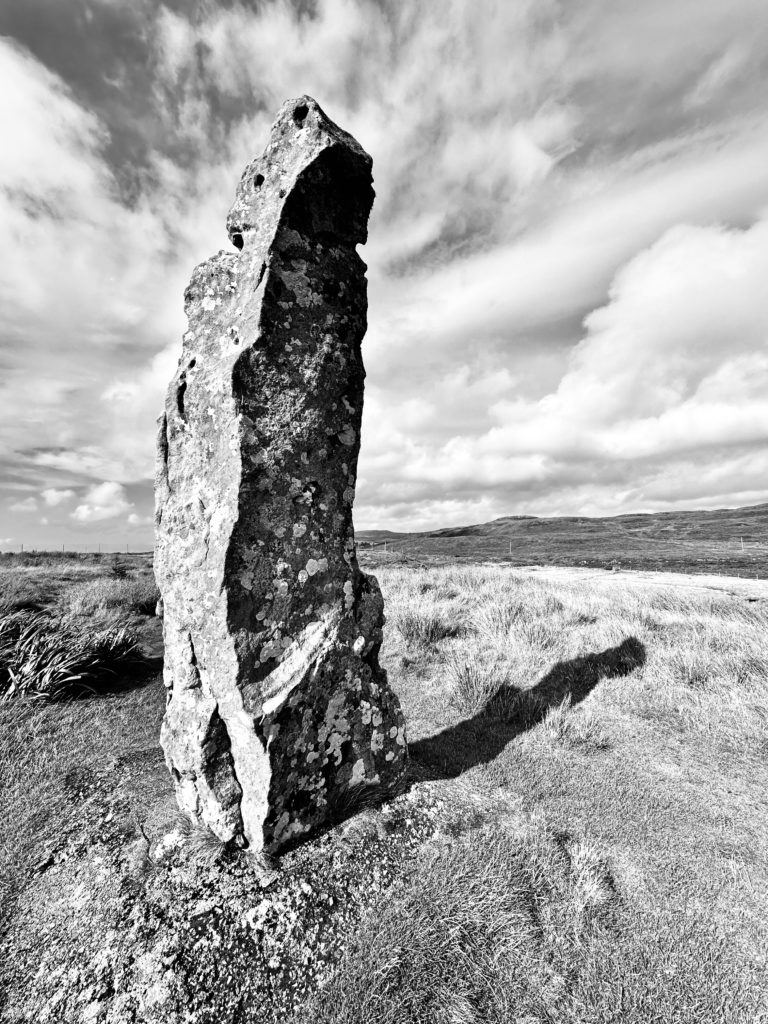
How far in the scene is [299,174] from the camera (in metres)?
3.51

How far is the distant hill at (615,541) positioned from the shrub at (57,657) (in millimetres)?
34595

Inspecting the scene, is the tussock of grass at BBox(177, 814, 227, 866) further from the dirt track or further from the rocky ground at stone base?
the dirt track

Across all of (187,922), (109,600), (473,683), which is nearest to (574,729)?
(473,683)

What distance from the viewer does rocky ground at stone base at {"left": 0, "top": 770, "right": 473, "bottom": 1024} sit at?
2.34 m

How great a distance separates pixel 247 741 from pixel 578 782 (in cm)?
307

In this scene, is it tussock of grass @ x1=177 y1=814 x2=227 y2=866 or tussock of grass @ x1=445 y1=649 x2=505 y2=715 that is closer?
tussock of grass @ x1=177 y1=814 x2=227 y2=866

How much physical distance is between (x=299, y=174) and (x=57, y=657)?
19.8 feet

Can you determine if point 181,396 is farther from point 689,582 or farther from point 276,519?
point 689,582

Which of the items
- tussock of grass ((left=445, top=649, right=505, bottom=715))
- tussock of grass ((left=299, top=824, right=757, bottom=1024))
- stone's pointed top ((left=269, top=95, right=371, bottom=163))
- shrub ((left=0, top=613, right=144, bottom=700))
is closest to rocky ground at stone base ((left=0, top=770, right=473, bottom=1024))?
tussock of grass ((left=299, top=824, right=757, bottom=1024))

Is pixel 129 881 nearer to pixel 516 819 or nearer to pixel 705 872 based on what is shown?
pixel 516 819

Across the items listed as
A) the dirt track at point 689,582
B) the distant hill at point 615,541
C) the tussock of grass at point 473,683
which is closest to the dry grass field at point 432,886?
the tussock of grass at point 473,683

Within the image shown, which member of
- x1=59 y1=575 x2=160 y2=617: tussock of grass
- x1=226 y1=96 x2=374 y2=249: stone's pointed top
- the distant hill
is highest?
x1=226 y1=96 x2=374 y2=249: stone's pointed top

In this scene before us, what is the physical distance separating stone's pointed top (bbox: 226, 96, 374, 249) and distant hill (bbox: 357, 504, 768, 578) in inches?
1359

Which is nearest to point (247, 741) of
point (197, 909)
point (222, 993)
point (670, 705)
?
point (197, 909)
